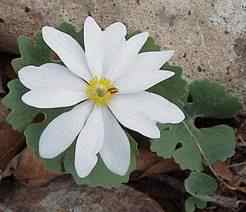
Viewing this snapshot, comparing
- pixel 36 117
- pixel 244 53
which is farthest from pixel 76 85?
pixel 244 53

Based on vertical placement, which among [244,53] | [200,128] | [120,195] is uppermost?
A: [244,53]

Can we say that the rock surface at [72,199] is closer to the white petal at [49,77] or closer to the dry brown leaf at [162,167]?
the dry brown leaf at [162,167]

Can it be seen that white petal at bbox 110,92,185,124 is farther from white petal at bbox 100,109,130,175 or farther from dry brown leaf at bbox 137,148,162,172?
dry brown leaf at bbox 137,148,162,172

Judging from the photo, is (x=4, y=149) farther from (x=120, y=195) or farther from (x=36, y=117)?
(x=120, y=195)

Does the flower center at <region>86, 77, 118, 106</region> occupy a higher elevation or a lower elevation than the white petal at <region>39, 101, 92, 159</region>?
higher

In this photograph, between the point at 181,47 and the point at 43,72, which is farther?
the point at 181,47

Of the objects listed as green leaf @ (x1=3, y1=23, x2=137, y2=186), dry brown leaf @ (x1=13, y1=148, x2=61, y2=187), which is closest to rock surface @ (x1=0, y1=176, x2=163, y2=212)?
dry brown leaf @ (x1=13, y1=148, x2=61, y2=187)

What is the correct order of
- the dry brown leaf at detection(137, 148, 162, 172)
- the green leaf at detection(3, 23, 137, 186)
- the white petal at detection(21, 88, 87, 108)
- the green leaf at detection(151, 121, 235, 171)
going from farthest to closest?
the dry brown leaf at detection(137, 148, 162, 172) → the green leaf at detection(151, 121, 235, 171) → the green leaf at detection(3, 23, 137, 186) → the white petal at detection(21, 88, 87, 108)
